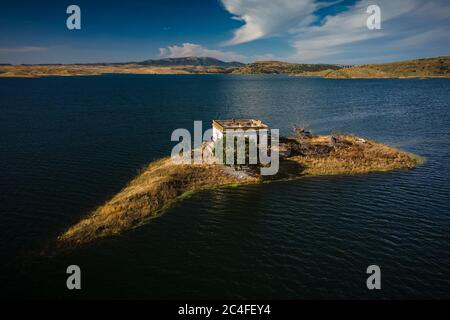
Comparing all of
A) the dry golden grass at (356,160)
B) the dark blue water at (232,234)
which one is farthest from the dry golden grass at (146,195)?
the dry golden grass at (356,160)

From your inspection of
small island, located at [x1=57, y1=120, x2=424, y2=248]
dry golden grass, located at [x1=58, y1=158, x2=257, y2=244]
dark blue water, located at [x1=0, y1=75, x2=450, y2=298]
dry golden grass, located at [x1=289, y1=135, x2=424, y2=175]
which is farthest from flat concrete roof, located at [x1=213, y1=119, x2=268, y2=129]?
dark blue water, located at [x1=0, y1=75, x2=450, y2=298]

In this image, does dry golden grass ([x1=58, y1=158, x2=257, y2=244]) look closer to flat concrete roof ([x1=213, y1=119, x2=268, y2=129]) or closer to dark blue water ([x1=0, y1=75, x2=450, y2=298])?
dark blue water ([x1=0, y1=75, x2=450, y2=298])

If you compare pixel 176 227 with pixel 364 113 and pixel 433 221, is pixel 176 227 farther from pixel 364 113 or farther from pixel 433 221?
pixel 364 113

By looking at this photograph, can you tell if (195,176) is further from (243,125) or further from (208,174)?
(243,125)

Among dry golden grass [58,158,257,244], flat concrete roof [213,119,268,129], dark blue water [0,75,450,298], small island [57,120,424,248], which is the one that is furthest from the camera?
flat concrete roof [213,119,268,129]

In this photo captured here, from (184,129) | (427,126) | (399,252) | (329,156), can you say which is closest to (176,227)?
(399,252)

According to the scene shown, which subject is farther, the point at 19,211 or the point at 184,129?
the point at 184,129

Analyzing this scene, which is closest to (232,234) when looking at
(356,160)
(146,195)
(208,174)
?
(146,195)
